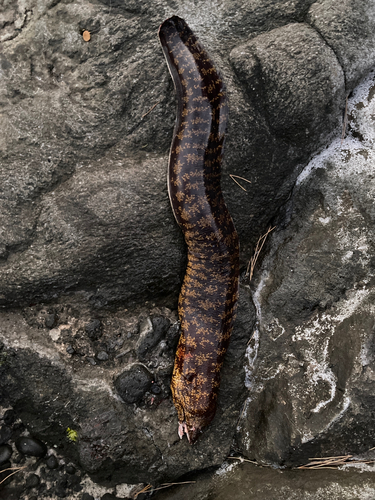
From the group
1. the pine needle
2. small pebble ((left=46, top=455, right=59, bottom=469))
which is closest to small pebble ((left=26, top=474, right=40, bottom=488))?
small pebble ((left=46, top=455, right=59, bottom=469))

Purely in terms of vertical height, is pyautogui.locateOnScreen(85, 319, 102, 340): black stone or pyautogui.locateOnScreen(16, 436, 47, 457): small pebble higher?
pyautogui.locateOnScreen(85, 319, 102, 340): black stone

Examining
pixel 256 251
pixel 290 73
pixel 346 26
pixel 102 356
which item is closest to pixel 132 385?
pixel 102 356

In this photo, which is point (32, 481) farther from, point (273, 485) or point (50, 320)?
point (273, 485)

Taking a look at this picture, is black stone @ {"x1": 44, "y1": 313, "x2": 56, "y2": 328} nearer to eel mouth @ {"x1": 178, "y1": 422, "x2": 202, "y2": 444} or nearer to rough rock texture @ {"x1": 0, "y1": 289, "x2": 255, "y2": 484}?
rough rock texture @ {"x1": 0, "y1": 289, "x2": 255, "y2": 484}

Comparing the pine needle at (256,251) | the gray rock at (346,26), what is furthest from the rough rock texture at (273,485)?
the gray rock at (346,26)

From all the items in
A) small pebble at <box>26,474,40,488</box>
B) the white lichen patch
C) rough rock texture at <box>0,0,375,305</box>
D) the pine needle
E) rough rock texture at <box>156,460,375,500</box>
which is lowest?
rough rock texture at <box>156,460,375,500</box>

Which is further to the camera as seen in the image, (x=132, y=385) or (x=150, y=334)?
(x=150, y=334)
